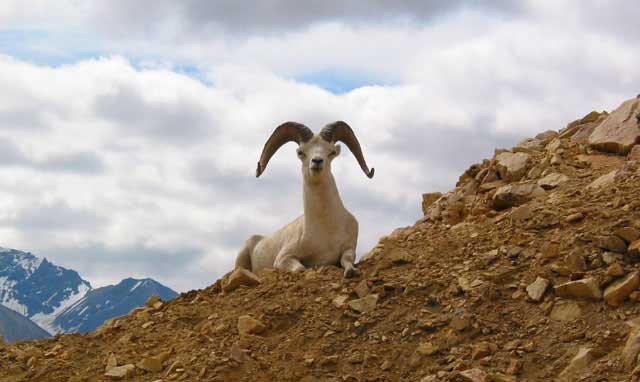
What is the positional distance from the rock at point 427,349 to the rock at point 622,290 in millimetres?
2072

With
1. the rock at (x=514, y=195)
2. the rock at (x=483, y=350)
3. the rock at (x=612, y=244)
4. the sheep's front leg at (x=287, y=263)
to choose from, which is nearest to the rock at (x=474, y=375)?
the rock at (x=483, y=350)

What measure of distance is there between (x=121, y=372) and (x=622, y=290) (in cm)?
631

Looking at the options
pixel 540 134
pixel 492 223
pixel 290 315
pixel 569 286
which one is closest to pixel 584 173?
pixel 492 223

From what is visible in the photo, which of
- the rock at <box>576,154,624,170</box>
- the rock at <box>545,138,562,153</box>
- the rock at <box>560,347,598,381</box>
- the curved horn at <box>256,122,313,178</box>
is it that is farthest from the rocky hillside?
the curved horn at <box>256,122,313,178</box>

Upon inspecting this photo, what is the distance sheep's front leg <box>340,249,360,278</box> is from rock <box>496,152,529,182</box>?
375 centimetres

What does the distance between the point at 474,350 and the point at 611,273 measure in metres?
1.96

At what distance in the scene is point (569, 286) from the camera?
407 inches

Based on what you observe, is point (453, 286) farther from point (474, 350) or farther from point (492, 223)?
point (492, 223)

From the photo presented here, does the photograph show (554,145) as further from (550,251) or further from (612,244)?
(612,244)

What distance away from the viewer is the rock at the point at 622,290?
9930mm

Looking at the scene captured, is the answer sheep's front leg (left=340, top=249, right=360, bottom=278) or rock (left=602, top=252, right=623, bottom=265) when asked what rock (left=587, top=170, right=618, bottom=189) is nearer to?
rock (left=602, top=252, right=623, bottom=265)

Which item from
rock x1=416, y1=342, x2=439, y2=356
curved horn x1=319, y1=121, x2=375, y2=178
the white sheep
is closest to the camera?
rock x1=416, y1=342, x2=439, y2=356

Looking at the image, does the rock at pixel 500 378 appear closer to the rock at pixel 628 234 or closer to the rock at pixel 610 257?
the rock at pixel 610 257

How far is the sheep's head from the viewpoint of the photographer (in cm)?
1430
